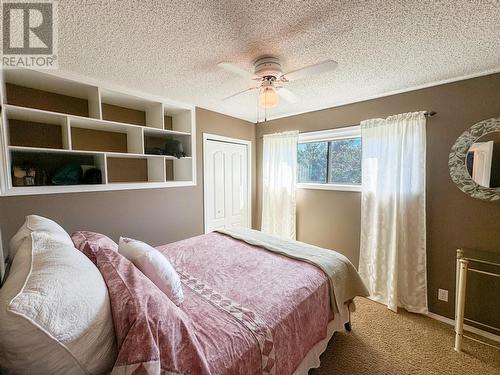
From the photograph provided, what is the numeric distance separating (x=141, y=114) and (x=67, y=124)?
92 centimetres

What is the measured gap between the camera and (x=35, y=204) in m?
1.85

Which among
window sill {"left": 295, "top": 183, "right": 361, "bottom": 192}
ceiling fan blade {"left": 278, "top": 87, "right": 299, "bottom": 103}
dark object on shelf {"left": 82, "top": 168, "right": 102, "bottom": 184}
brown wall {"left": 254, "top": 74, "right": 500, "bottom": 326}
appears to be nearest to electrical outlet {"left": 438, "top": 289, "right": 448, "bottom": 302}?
brown wall {"left": 254, "top": 74, "right": 500, "bottom": 326}

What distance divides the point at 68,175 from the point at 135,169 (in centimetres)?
70

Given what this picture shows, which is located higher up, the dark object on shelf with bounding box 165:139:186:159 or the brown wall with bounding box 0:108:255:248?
the dark object on shelf with bounding box 165:139:186:159

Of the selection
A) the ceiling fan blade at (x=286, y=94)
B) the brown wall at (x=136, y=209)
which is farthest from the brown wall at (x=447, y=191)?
the brown wall at (x=136, y=209)

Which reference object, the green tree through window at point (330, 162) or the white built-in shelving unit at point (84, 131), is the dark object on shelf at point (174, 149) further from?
the green tree through window at point (330, 162)

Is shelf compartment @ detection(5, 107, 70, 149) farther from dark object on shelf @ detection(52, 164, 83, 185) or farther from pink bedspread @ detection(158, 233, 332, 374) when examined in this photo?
pink bedspread @ detection(158, 233, 332, 374)

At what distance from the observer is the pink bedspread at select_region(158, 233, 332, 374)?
98 cm

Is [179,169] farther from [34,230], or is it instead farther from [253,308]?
[253,308]

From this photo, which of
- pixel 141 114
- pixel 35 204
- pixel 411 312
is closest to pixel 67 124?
pixel 35 204

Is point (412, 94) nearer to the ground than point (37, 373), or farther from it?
farther from it

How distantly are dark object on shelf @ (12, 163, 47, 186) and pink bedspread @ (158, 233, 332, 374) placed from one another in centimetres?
134

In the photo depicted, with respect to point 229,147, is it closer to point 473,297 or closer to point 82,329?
point 82,329

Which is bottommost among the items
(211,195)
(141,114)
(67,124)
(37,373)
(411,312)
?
(411,312)
